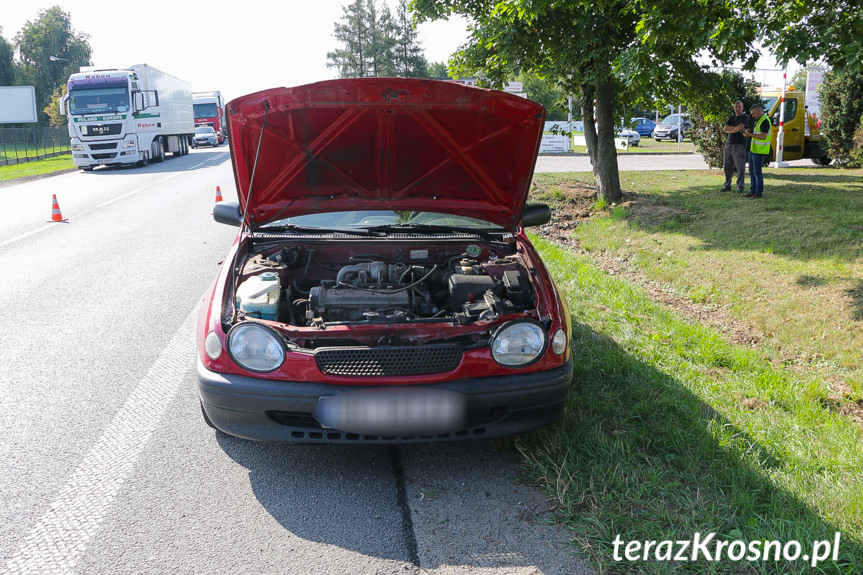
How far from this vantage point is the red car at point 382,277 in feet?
11.1

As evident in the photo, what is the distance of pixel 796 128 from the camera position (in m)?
20.6

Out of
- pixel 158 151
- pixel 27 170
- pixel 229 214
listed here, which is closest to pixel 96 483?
pixel 229 214

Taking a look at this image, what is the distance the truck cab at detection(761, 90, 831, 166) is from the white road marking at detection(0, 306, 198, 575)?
20315 millimetres

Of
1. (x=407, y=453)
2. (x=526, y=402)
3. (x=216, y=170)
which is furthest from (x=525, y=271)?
(x=216, y=170)

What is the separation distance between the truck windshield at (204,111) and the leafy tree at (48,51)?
35.7 meters

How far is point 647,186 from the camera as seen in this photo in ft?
51.0

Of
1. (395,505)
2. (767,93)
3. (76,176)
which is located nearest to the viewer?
(395,505)

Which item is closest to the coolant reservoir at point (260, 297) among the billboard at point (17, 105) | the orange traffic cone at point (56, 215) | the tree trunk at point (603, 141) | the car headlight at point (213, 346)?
the car headlight at point (213, 346)

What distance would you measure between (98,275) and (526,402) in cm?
661

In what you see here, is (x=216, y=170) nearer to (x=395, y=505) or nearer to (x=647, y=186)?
(x=647, y=186)

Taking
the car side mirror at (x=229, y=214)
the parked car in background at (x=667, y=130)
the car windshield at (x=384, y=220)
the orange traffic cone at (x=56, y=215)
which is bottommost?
the orange traffic cone at (x=56, y=215)

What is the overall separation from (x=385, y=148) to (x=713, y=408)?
104 inches

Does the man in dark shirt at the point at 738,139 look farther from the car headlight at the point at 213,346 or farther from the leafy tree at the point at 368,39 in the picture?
the leafy tree at the point at 368,39

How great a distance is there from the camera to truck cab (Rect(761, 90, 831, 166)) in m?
20.5
